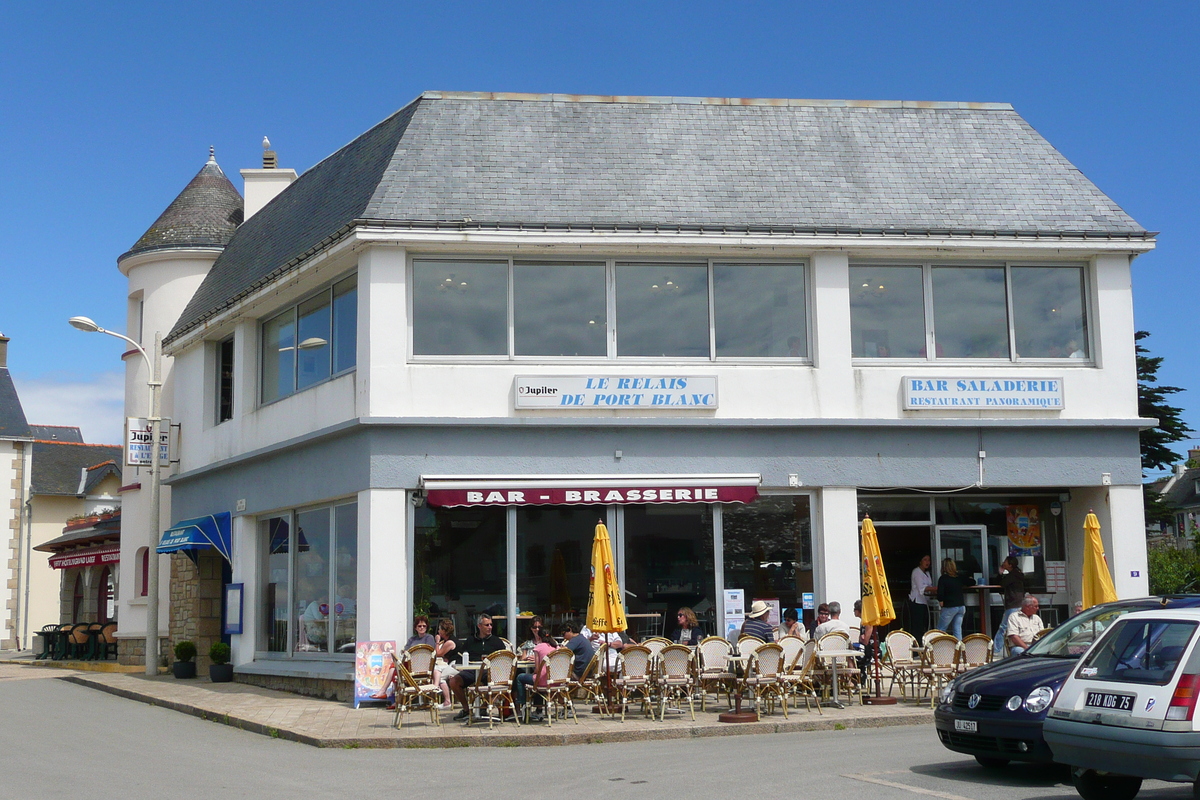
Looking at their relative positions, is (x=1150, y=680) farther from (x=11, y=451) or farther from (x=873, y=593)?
(x=11, y=451)

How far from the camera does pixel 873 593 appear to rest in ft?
51.9

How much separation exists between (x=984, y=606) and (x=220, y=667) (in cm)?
1263

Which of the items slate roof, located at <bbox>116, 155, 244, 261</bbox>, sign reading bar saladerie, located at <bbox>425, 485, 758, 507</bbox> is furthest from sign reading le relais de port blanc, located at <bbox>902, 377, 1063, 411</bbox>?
slate roof, located at <bbox>116, 155, 244, 261</bbox>

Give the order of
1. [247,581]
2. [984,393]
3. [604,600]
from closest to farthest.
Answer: [604,600] → [984,393] → [247,581]

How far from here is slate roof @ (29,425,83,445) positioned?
179ft

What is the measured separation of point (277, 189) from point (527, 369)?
1070cm

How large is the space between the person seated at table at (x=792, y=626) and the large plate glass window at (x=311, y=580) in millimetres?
6017

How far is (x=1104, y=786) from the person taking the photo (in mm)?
8578

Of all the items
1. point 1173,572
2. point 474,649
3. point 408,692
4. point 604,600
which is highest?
point 604,600

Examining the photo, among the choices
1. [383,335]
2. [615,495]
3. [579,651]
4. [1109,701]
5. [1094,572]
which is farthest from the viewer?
[615,495]

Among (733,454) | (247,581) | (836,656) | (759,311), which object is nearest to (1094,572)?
(836,656)

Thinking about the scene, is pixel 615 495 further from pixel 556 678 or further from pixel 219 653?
pixel 219 653

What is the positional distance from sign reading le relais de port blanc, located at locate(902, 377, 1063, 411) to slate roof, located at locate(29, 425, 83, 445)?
4572 centimetres

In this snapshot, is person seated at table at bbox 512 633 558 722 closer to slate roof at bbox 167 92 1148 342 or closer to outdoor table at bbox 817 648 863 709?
outdoor table at bbox 817 648 863 709
